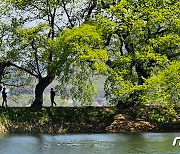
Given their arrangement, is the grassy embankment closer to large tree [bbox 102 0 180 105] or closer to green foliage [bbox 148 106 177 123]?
green foliage [bbox 148 106 177 123]

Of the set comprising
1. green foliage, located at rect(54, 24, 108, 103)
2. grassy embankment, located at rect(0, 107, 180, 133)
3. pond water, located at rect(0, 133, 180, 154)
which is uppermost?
green foliage, located at rect(54, 24, 108, 103)

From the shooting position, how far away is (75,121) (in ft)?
146

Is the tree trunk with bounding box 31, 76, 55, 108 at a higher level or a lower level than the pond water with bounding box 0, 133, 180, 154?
higher

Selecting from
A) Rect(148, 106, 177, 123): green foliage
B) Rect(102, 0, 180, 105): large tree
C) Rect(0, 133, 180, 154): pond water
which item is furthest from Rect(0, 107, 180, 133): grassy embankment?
Rect(0, 133, 180, 154): pond water

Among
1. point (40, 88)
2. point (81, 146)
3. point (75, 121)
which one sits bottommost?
point (81, 146)

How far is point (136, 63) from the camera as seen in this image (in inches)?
1746

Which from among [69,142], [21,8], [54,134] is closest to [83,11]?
[21,8]

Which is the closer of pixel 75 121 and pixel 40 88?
pixel 75 121

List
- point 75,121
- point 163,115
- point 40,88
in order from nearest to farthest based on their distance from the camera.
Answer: point 163,115 → point 75,121 → point 40,88

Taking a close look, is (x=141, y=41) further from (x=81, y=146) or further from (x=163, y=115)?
(x=81, y=146)

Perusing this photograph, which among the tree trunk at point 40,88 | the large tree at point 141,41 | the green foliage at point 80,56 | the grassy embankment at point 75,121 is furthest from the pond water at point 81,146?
the tree trunk at point 40,88

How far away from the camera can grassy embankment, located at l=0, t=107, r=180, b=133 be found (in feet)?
140

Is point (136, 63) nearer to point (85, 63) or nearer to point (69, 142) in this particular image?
point (85, 63)

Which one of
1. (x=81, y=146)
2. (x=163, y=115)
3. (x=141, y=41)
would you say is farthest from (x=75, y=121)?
(x=81, y=146)
